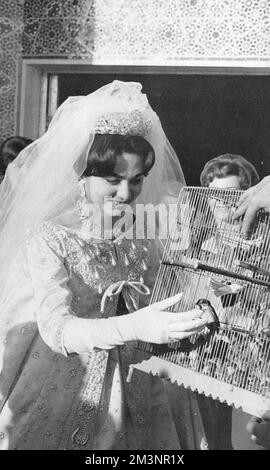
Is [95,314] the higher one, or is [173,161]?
[173,161]

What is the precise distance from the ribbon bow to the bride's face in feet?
0.65

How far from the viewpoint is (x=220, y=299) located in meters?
1.78

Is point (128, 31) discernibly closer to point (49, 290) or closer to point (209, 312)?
point (49, 290)

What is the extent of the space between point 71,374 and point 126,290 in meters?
0.27

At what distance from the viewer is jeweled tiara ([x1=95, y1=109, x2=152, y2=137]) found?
2.05m

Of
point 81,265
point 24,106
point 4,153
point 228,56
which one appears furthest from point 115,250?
point 24,106

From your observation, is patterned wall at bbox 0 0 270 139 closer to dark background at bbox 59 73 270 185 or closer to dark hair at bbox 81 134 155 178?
dark background at bbox 59 73 270 185

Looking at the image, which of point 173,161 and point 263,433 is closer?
point 263,433

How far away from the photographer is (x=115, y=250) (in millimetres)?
2098

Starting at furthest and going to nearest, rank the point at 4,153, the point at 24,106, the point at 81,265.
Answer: the point at 24,106 < the point at 4,153 < the point at 81,265

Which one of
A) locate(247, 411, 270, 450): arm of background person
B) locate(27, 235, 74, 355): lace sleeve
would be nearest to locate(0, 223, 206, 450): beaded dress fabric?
locate(27, 235, 74, 355): lace sleeve

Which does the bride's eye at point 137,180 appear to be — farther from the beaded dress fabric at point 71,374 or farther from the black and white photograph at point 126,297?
the beaded dress fabric at point 71,374

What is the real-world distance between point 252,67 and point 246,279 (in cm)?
252
